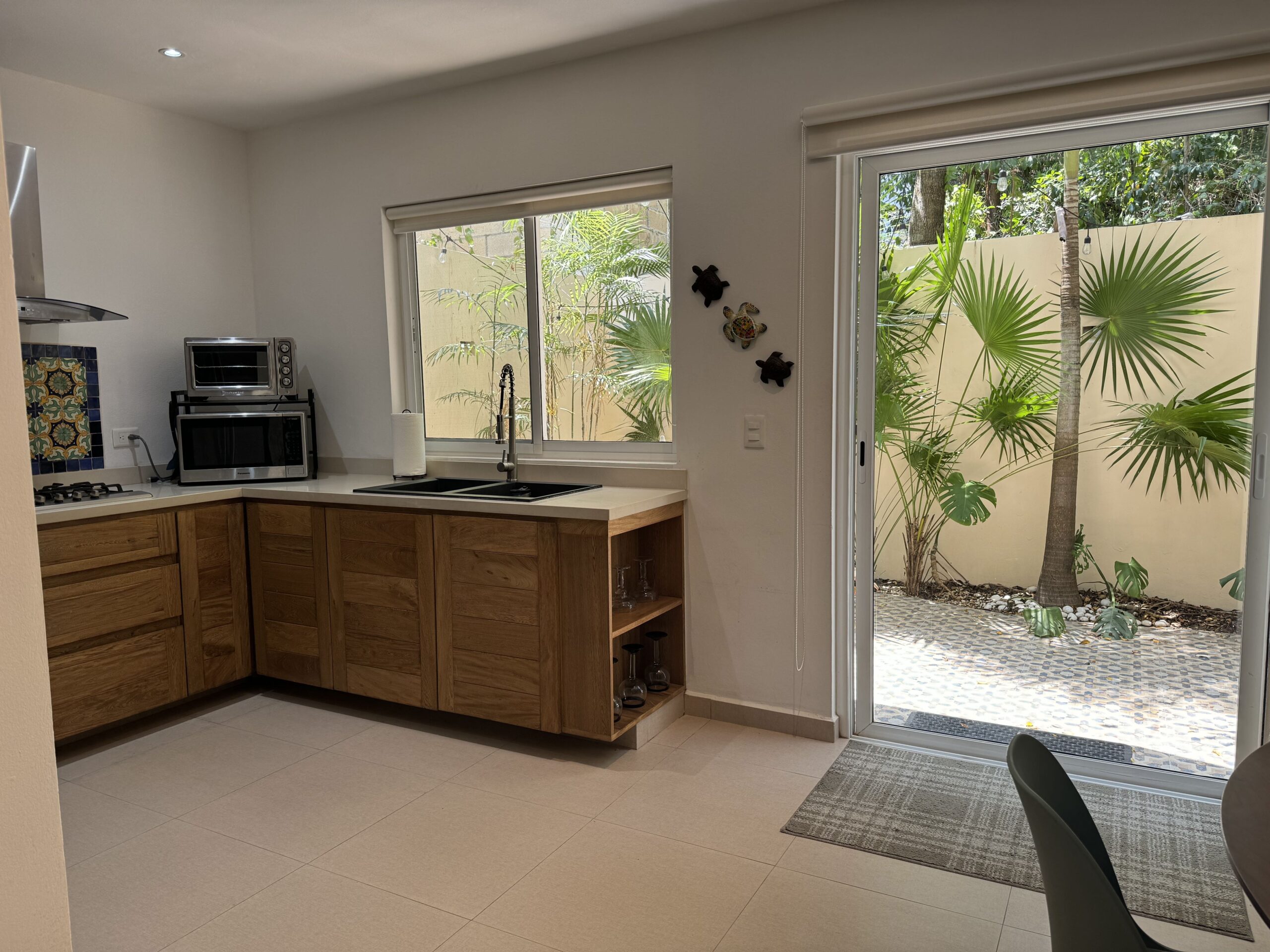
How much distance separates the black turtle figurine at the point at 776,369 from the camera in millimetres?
2986

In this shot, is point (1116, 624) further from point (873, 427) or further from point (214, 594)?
point (214, 594)

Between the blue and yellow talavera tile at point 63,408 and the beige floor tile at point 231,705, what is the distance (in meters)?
1.09

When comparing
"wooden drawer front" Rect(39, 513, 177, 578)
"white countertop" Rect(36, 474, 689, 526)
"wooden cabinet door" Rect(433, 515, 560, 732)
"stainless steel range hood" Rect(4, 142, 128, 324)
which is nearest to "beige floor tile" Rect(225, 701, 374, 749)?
"wooden cabinet door" Rect(433, 515, 560, 732)

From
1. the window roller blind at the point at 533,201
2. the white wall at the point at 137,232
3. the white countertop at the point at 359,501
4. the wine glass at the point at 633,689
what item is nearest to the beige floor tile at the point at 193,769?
the white countertop at the point at 359,501

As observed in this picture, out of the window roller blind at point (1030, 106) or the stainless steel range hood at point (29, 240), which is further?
the stainless steel range hood at point (29, 240)

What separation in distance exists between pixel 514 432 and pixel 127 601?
1521 mm

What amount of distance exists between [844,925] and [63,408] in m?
3.39

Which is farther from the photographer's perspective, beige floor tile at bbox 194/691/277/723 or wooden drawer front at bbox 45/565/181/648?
beige floor tile at bbox 194/691/277/723

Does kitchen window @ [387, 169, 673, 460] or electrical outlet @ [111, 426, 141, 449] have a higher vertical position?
kitchen window @ [387, 169, 673, 460]

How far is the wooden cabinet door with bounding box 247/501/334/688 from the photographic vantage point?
339 cm

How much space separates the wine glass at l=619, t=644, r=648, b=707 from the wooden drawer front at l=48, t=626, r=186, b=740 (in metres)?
1.70

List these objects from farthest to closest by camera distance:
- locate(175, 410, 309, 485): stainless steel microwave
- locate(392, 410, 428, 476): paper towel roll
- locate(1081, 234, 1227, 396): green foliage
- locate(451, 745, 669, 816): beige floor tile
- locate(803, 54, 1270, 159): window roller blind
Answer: locate(392, 410, 428, 476): paper towel roll, locate(175, 410, 309, 485): stainless steel microwave, locate(451, 745, 669, 816): beige floor tile, locate(1081, 234, 1227, 396): green foliage, locate(803, 54, 1270, 159): window roller blind

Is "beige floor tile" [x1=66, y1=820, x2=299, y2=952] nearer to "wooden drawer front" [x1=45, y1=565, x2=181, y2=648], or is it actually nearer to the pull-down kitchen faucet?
"wooden drawer front" [x1=45, y1=565, x2=181, y2=648]

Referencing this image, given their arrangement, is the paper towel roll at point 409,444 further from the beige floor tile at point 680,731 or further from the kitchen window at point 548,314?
the beige floor tile at point 680,731
